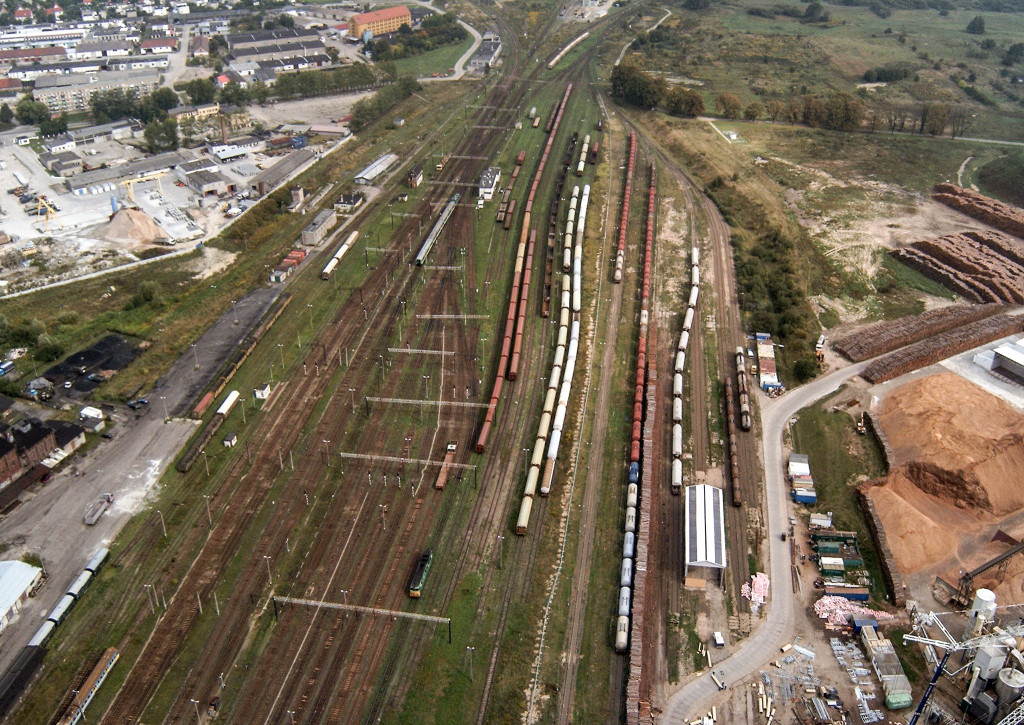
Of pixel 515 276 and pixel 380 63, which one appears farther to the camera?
pixel 380 63

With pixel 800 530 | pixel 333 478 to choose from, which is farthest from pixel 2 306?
pixel 800 530

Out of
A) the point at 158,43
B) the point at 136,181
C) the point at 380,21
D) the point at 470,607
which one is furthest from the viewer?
the point at 380,21

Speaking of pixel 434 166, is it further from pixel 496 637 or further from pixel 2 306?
pixel 496 637

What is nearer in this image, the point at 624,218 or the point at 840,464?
the point at 840,464

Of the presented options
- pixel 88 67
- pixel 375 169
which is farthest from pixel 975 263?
pixel 88 67

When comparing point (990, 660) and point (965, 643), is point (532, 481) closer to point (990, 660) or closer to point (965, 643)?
point (965, 643)

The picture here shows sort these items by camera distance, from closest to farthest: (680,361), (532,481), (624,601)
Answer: (624,601) → (532,481) → (680,361)
